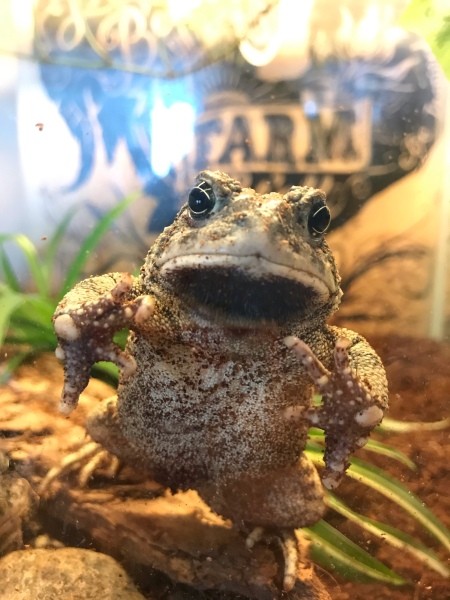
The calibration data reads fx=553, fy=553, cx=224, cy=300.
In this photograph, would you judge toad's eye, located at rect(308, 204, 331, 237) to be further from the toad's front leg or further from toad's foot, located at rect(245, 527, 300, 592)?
toad's foot, located at rect(245, 527, 300, 592)

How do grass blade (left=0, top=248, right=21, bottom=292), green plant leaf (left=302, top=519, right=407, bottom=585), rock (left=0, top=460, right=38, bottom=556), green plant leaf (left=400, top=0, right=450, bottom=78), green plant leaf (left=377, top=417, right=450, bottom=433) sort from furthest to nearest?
grass blade (left=0, top=248, right=21, bottom=292), green plant leaf (left=377, top=417, right=450, bottom=433), green plant leaf (left=400, top=0, right=450, bottom=78), green plant leaf (left=302, top=519, right=407, bottom=585), rock (left=0, top=460, right=38, bottom=556)

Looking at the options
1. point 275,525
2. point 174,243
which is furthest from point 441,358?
point 174,243

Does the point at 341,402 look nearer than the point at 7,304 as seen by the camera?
Yes

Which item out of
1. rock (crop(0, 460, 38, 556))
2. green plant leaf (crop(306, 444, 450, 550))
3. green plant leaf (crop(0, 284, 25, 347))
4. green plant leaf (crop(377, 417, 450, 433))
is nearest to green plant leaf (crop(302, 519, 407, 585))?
green plant leaf (crop(306, 444, 450, 550))

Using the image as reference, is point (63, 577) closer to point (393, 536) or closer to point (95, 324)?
point (95, 324)

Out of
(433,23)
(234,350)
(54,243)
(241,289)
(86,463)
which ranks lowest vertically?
(86,463)

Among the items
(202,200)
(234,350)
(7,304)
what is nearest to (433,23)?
(202,200)
